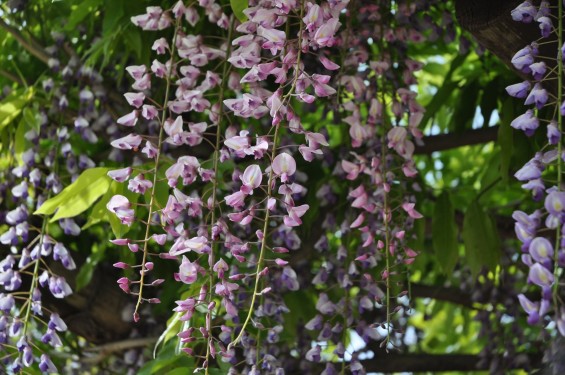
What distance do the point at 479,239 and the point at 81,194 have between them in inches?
28.9

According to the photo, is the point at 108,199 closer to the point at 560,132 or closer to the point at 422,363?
the point at 560,132

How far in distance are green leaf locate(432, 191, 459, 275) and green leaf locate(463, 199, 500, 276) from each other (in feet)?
0.12

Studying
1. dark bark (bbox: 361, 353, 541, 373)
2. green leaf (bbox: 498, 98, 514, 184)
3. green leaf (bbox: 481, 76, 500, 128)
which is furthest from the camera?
dark bark (bbox: 361, 353, 541, 373)

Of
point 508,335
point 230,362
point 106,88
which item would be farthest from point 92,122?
point 508,335

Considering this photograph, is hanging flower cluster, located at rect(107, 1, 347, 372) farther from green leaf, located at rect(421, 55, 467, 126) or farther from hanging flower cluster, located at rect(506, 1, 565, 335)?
green leaf, located at rect(421, 55, 467, 126)

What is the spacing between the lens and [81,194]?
1.73 meters

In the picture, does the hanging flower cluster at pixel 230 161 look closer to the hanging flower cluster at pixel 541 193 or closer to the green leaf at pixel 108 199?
the green leaf at pixel 108 199

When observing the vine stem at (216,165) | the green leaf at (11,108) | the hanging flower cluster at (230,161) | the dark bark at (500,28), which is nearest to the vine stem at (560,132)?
the dark bark at (500,28)

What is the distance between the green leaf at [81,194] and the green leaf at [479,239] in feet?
2.21

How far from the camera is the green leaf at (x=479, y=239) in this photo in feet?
6.44

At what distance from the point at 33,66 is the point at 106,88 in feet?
0.79

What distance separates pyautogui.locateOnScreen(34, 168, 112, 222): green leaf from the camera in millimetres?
1714

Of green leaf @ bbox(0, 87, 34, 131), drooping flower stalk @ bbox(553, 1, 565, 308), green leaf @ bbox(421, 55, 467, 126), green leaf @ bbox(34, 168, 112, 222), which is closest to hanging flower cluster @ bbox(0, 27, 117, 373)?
green leaf @ bbox(0, 87, 34, 131)

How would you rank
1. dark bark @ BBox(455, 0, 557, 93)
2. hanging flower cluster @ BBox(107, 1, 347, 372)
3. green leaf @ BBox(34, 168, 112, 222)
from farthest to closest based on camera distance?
1. green leaf @ BBox(34, 168, 112, 222)
2. dark bark @ BBox(455, 0, 557, 93)
3. hanging flower cluster @ BBox(107, 1, 347, 372)
